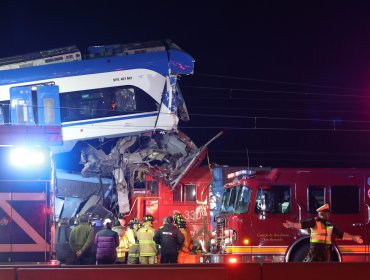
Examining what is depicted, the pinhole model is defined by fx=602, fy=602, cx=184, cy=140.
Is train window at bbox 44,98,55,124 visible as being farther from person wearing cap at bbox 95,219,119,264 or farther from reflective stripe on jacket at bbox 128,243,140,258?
person wearing cap at bbox 95,219,119,264

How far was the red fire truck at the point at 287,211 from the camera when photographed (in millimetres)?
11719

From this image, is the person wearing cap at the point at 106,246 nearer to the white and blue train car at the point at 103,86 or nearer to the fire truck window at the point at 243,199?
the fire truck window at the point at 243,199

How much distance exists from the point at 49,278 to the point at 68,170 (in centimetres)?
1079

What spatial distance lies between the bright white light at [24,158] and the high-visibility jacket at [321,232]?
471 centimetres

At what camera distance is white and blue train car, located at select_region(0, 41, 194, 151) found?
54.0 feet

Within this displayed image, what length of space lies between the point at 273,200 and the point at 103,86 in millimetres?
6655

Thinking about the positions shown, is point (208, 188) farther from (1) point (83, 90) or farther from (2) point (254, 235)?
(2) point (254, 235)

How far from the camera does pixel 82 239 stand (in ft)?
37.7

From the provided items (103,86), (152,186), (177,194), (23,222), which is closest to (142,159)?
(152,186)

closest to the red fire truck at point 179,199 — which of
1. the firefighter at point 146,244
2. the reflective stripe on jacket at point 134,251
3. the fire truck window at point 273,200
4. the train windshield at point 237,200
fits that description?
the train windshield at point 237,200

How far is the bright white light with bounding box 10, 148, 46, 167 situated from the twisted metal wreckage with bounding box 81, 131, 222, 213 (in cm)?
899

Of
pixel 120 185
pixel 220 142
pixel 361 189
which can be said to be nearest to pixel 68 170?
pixel 120 185

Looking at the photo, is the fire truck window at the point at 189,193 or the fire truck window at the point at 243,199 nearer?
the fire truck window at the point at 243,199

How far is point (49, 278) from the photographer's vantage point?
22.8 ft
